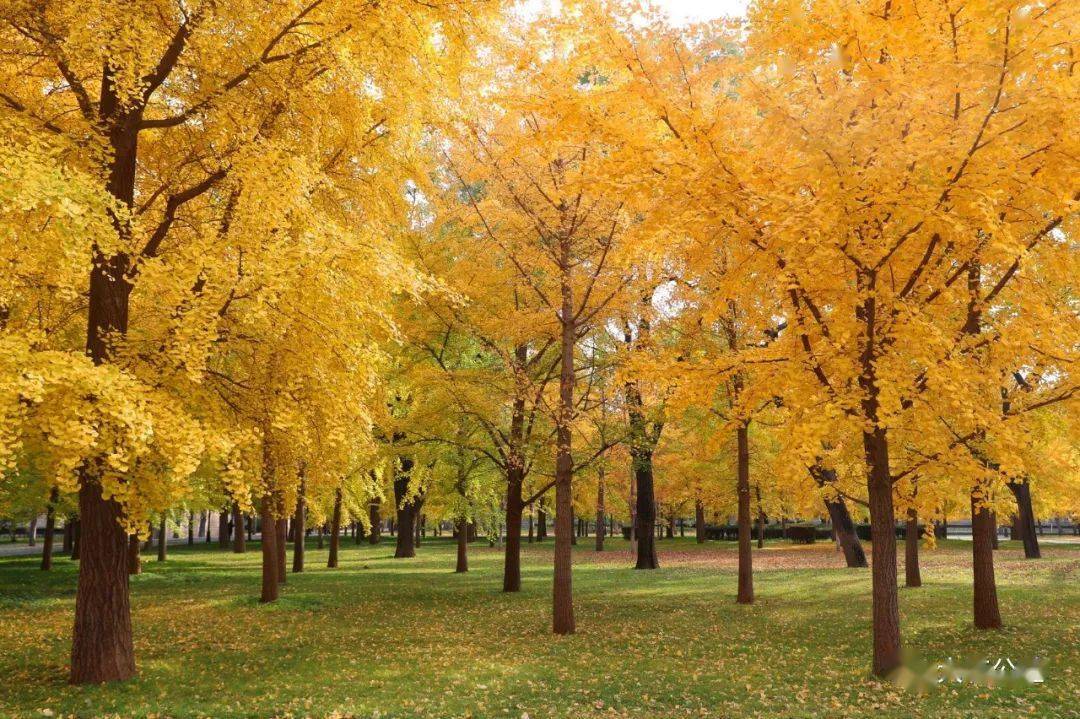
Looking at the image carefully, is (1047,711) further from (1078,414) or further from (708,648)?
(708,648)

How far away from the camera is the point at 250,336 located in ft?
29.4

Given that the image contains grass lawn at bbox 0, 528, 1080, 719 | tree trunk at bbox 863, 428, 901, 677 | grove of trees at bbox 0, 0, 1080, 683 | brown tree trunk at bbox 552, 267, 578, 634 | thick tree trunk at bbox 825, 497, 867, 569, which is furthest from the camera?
thick tree trunk at bbox 825, 497, 867, 569

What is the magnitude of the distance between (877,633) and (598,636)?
182 inches

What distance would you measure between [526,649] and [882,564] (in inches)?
198

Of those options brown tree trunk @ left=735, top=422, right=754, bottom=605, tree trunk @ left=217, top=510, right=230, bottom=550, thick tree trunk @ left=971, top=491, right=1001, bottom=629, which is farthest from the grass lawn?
tree trunk @ left=217, top=510, right=230, bottom=550

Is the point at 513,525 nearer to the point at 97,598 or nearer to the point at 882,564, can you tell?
the point at 882,564

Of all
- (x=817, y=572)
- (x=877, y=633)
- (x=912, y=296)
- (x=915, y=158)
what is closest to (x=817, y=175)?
(x=915, y=158)

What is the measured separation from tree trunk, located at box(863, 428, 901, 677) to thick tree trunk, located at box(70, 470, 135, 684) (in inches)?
336

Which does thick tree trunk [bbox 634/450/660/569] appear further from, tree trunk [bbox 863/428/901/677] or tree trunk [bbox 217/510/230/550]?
tree trunk [bbox 217/510/230/550]

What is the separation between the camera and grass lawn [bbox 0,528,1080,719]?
7441 mm

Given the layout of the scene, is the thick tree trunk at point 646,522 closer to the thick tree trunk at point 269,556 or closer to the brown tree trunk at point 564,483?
the brown tree trunk at point 564,483

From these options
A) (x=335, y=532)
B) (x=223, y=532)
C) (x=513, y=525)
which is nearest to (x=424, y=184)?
(x=513, y=525)

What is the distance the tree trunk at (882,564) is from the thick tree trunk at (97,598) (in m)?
8.54

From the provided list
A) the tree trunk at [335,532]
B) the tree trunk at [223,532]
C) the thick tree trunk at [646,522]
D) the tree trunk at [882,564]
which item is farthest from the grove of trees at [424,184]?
the tree trunk at [223,532]
